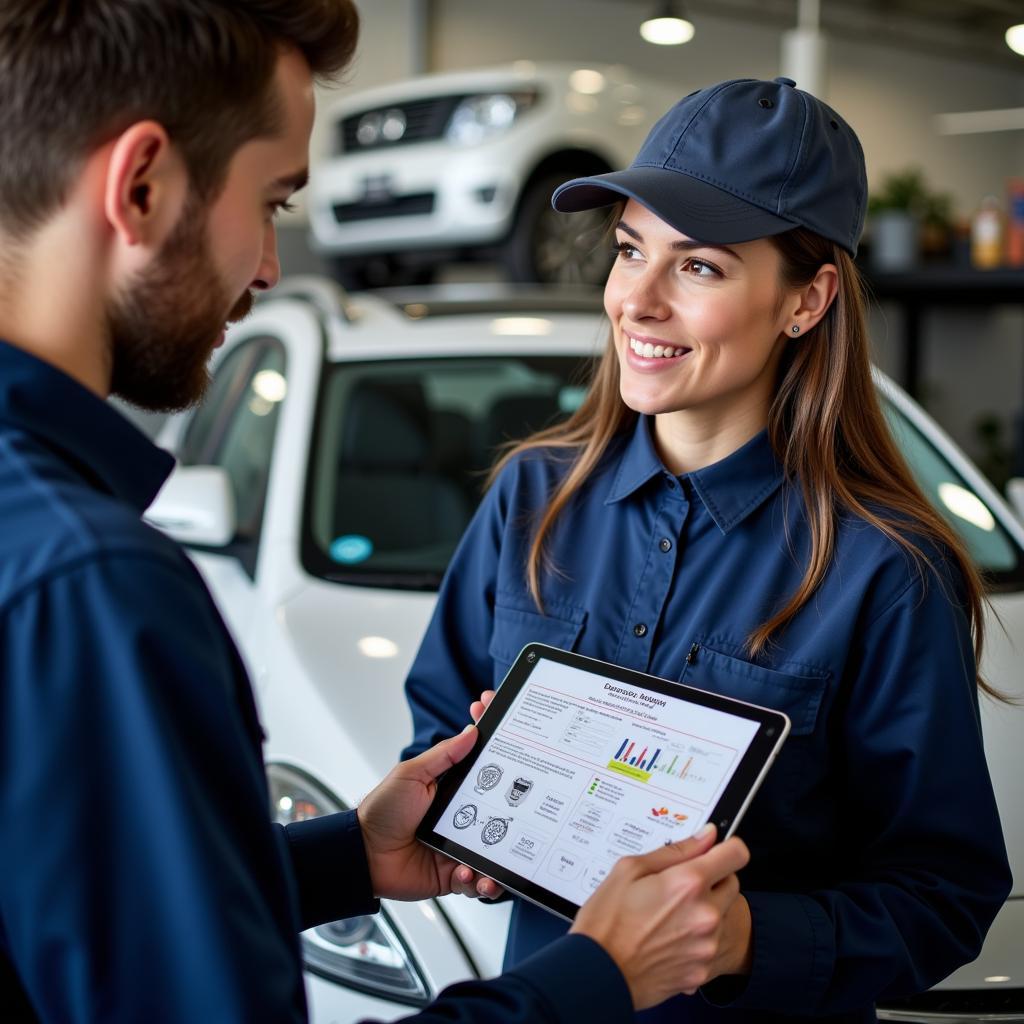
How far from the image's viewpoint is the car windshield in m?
2.58

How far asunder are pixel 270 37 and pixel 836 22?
588 inches

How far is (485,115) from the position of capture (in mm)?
5766

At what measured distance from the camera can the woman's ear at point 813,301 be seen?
4.91 ft


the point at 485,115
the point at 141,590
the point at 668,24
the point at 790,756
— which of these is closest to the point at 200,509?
the point at 790,756

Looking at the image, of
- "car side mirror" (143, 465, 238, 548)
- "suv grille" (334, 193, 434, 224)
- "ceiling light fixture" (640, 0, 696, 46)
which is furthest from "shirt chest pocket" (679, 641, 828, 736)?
"ceiling light fixture" (640, 0, 696, 46)

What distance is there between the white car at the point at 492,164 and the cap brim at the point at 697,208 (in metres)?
3.99

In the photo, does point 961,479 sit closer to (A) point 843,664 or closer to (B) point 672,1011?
(A) point 843,664

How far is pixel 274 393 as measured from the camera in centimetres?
304

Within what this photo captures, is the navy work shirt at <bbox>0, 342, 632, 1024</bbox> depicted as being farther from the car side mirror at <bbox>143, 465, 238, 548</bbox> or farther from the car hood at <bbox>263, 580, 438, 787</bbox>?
the car side mirror at <bbox>143, 465, 238, 548</bbox>

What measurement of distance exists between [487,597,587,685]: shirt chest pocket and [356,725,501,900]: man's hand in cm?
20

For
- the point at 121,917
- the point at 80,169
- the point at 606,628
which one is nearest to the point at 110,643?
the point at 121,917

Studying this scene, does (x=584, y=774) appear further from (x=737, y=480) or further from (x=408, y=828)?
(x=737, y=480)

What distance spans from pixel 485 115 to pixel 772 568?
4827 mm

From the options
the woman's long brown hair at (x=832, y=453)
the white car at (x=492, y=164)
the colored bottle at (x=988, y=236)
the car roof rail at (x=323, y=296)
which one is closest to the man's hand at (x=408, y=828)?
the woman's long brown hair at (x=832, y=453)
